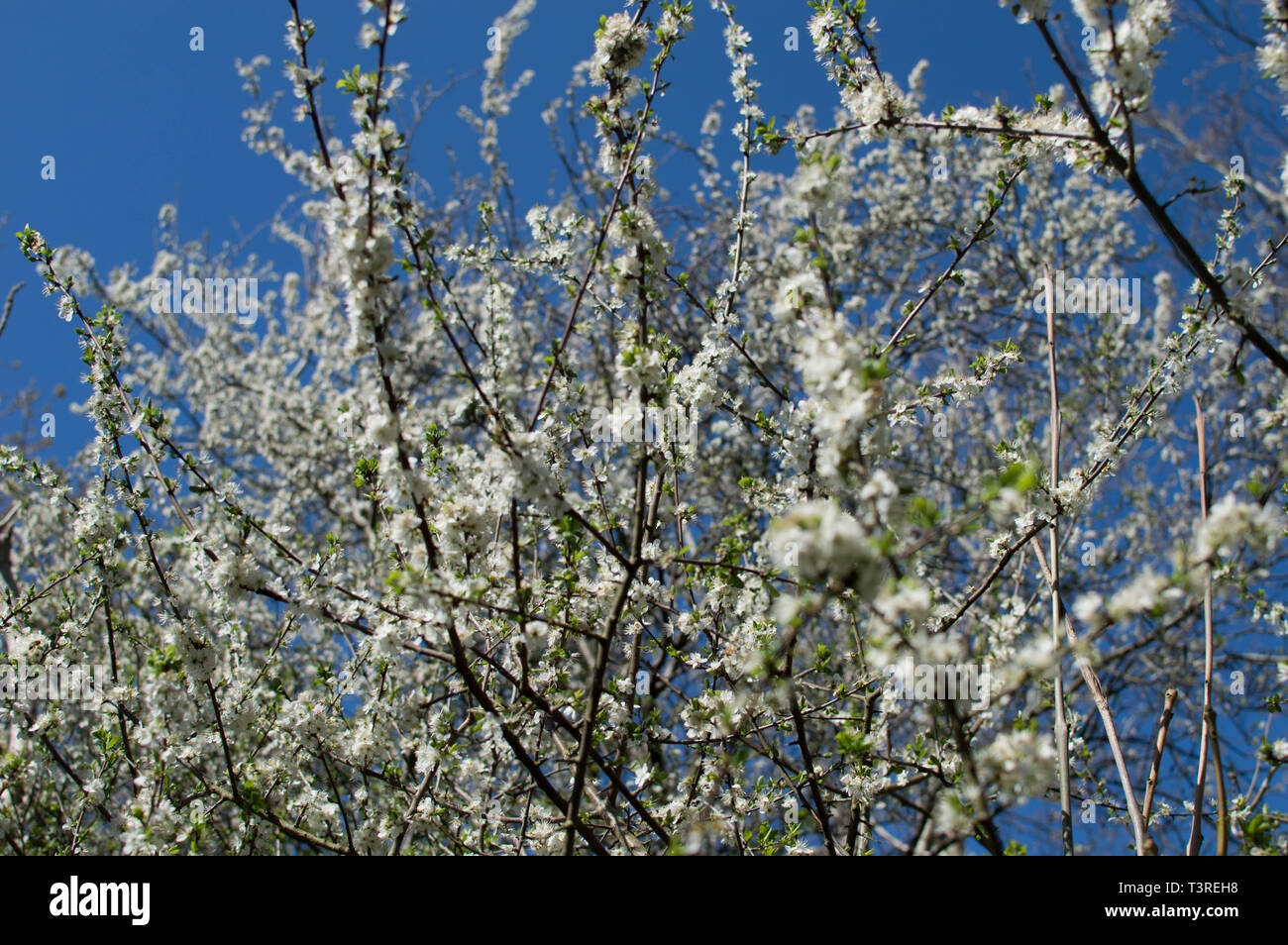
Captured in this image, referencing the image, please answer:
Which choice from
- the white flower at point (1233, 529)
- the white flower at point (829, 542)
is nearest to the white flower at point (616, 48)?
the white flower at point (829, 542)

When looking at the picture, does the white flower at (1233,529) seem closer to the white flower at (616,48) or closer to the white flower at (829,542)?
the white flower at (829,542)

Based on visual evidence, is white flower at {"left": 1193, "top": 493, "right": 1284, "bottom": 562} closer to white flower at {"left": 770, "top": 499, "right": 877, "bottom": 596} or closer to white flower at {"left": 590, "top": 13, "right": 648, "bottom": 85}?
white flower at {"left": 770, "top": 499, "right": 877, "bottom": 596}

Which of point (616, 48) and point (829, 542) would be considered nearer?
point (829, 542)

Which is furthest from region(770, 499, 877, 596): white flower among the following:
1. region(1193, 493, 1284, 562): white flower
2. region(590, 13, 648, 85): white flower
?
region(590, 13, 648, 85): white flower

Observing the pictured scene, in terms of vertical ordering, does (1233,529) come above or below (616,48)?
below

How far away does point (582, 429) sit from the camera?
282 cm

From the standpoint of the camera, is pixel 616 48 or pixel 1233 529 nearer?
pixel 1233 529

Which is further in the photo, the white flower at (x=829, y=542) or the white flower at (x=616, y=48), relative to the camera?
the white flower at (x=616, y=48)

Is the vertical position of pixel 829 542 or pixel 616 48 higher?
pixel 616 48

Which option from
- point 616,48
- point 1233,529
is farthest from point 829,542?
point 616,48

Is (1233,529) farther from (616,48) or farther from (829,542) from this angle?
(616,48)
